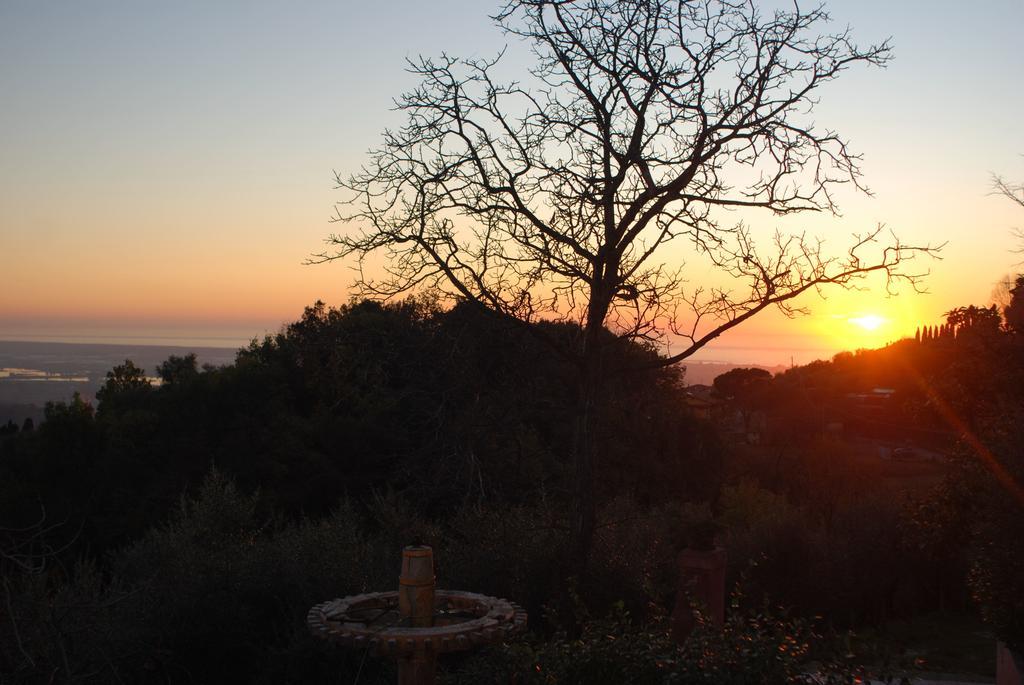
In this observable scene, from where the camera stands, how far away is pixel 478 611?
19.4 ft

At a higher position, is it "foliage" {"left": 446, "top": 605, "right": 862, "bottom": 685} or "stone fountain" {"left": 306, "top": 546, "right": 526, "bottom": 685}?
"stone fountain" {"left": 306, "top": 546, "right": 526, "bottom": 685}

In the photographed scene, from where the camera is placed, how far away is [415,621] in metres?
5.32

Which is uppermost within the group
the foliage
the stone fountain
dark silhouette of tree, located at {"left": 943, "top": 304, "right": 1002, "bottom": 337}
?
dark silhouette of tree, located at {"left": 943, "top": 304, "right": 1002, "bottom": 337}

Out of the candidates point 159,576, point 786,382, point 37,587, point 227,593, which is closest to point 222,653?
point 227,593

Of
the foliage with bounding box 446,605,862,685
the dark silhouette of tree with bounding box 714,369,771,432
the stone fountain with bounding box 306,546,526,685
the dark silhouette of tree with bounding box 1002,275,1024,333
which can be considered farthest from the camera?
the dark silhouette of tree with bounding box 714,369,771,432

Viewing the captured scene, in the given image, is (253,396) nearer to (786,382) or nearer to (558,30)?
(558,30)

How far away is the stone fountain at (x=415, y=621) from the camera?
4.86 meters

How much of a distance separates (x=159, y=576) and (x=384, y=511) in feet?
14.4

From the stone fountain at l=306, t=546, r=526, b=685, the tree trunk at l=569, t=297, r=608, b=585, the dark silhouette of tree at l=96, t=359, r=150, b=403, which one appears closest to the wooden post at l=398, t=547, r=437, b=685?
the stone fountain at l=306, t=546, r=526, b=685

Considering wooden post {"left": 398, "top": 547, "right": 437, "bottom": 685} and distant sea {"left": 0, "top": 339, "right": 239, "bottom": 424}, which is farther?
distant sea {"left": 0, "top": 339, "right": 239, "bottom": 424}

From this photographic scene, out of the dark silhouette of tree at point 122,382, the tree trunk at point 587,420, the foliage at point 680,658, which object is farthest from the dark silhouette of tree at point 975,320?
the dark silhouette of tree at point 122,382

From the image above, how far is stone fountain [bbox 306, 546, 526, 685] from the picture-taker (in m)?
4.86

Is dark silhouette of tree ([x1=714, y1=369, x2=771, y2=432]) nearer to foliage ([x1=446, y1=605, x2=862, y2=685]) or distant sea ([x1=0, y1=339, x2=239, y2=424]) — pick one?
distant sea ([x1=0, y1=339, x2=239, y2=424])

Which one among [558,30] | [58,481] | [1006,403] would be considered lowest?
[58,481]
